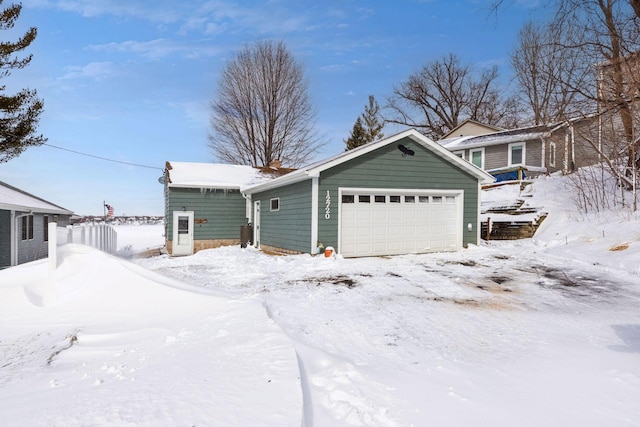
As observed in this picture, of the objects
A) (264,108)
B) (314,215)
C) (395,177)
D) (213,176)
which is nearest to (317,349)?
(314,215)

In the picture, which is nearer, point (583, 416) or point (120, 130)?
point (583, 416)

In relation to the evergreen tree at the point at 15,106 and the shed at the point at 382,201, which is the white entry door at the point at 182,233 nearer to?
the shed at the point at 382,201

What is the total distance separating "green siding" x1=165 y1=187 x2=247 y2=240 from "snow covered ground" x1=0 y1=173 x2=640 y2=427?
8.62 metres

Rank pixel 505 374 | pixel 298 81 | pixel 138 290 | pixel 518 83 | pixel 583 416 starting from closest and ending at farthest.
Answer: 1. pixel 583 416
2. pixel 505 374
3. pixel 138 290
4. pixel 298 81
5. pixel 518 83

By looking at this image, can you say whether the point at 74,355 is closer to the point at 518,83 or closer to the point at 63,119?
the point at 63,119

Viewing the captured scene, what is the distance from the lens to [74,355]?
3.90 meters

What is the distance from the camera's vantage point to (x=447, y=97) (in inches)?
1489

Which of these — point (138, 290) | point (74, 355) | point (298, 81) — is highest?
point (298, 81)

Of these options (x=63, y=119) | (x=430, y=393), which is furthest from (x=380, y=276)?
(x=63, y=119)

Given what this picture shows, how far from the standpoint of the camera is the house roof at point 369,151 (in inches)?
433

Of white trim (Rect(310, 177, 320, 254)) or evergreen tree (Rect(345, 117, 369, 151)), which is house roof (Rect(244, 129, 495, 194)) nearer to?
white trim (Rect(310, 177, 320, 254))

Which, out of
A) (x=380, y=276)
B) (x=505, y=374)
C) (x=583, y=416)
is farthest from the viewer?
(x=380, y=276)

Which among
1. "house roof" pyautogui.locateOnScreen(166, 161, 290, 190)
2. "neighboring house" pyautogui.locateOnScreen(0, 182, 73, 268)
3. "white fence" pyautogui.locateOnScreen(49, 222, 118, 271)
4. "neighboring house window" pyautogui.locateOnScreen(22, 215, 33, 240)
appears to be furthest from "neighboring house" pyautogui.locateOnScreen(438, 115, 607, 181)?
"neighboring house window" pyautogui.locateOnScreen(22, 215, 33, 240)

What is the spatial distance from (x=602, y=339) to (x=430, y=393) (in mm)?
2766
